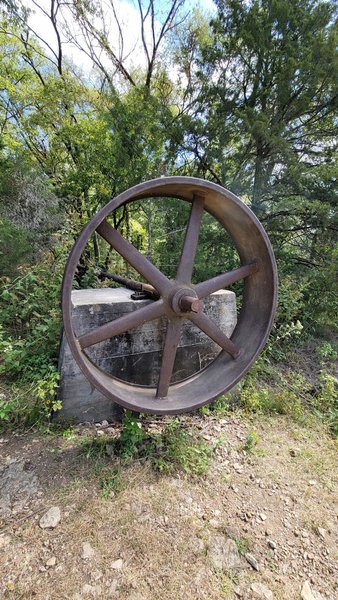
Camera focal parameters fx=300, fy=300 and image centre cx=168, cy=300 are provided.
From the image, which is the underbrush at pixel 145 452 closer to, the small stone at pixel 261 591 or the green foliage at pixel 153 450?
the green foliage at pixel 153 450

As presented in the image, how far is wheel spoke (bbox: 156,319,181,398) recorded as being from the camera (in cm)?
232

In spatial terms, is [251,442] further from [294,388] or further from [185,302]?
[185,302]

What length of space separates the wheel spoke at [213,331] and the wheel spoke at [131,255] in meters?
A: 0.36

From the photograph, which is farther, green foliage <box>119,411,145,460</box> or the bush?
the bush

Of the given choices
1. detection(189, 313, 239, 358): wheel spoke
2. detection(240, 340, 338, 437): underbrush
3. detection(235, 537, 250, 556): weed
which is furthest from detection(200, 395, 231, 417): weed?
detection(235, 537, 250, 556): weed

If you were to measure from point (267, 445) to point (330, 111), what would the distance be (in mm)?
4616

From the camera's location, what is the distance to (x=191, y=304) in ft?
7.18

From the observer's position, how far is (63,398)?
8.16 ft

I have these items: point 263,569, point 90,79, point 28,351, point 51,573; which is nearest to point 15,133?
point 90,79

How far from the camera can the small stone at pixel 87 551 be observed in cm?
164

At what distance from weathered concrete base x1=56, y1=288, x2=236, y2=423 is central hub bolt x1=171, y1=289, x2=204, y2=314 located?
43cm

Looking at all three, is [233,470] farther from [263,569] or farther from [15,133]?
[15,133]

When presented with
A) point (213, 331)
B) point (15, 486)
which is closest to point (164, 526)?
point (15, 486)

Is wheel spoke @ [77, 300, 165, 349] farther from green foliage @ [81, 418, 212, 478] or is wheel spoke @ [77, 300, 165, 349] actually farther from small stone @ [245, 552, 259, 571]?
small stone @ [245, 552, 259, 571]
